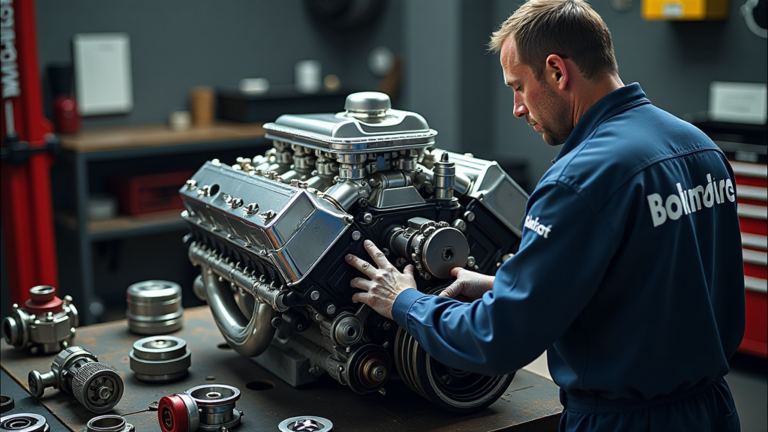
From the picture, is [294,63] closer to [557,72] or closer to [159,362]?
[159,362]

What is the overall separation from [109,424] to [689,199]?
1.18 meters

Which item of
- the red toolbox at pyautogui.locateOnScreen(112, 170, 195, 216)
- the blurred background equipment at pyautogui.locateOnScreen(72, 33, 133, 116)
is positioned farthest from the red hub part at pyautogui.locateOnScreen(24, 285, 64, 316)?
the blurred background equipment at pyautogui.locateOnScreen(72, 33, 133, 116)

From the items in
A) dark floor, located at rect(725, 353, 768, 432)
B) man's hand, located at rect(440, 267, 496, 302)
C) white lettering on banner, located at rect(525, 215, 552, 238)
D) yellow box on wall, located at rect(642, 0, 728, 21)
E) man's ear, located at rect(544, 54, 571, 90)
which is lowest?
dark floor, located at rect(725, 353, 768, 432)

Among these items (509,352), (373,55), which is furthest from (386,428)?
(373,55)

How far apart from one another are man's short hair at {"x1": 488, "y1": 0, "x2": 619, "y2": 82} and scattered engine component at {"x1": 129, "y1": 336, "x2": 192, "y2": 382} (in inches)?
42.0

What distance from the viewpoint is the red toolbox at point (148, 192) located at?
4.20m

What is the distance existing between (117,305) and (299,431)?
3198 millimetres

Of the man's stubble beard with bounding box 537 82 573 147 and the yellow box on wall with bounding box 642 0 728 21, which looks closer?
the man's stubble beard with bounding box 537 82 573 147

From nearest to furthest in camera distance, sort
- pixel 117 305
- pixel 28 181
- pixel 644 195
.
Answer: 1. pixel 644 195
2. pixel 28 181
3. pixel 117 305

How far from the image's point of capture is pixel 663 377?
146cm

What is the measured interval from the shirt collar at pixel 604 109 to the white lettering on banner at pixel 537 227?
0.50ft

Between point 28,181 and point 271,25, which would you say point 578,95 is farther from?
point 271,25

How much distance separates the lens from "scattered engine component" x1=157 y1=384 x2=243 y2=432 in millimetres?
1673

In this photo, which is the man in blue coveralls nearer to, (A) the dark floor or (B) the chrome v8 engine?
(B) the chrome v8 engine
